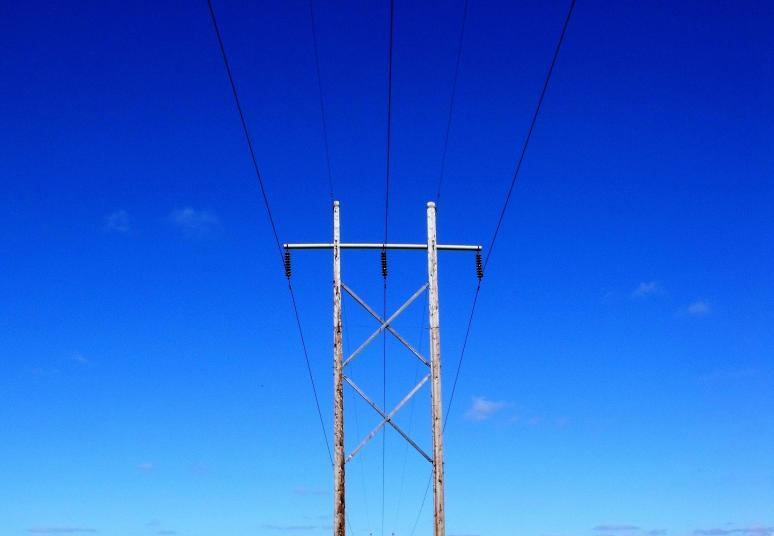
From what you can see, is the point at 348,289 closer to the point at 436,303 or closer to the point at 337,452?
the point at 436,303

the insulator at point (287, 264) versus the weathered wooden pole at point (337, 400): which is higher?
the insulator at point (287, 264)

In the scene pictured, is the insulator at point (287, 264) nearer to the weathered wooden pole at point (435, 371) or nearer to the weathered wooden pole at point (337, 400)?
the weathered wooden pole at point (337, 400)

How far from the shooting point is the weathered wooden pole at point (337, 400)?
2138cm

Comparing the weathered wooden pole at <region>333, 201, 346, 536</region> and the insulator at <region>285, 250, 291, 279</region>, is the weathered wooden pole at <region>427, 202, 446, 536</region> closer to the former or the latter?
the weathered wooden pole at <region>333, 201, 346, 536</region>

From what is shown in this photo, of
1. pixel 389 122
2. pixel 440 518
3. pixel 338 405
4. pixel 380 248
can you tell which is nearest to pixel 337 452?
pixel 338 405

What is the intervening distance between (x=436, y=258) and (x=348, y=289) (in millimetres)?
2091

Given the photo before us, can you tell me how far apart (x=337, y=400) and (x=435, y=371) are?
218 cm

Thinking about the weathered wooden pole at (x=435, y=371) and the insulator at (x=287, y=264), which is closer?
the weathered wooden pole at (x=435, y=371)

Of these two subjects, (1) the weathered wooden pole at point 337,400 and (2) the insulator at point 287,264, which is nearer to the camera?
(1) the weathered wooden pole at point 337,400

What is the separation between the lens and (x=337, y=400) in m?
22.0

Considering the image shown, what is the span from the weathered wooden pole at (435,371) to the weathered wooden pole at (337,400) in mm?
1940

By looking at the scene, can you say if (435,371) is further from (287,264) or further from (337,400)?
(287,264)

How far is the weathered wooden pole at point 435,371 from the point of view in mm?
21406

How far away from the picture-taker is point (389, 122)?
18734 mm
